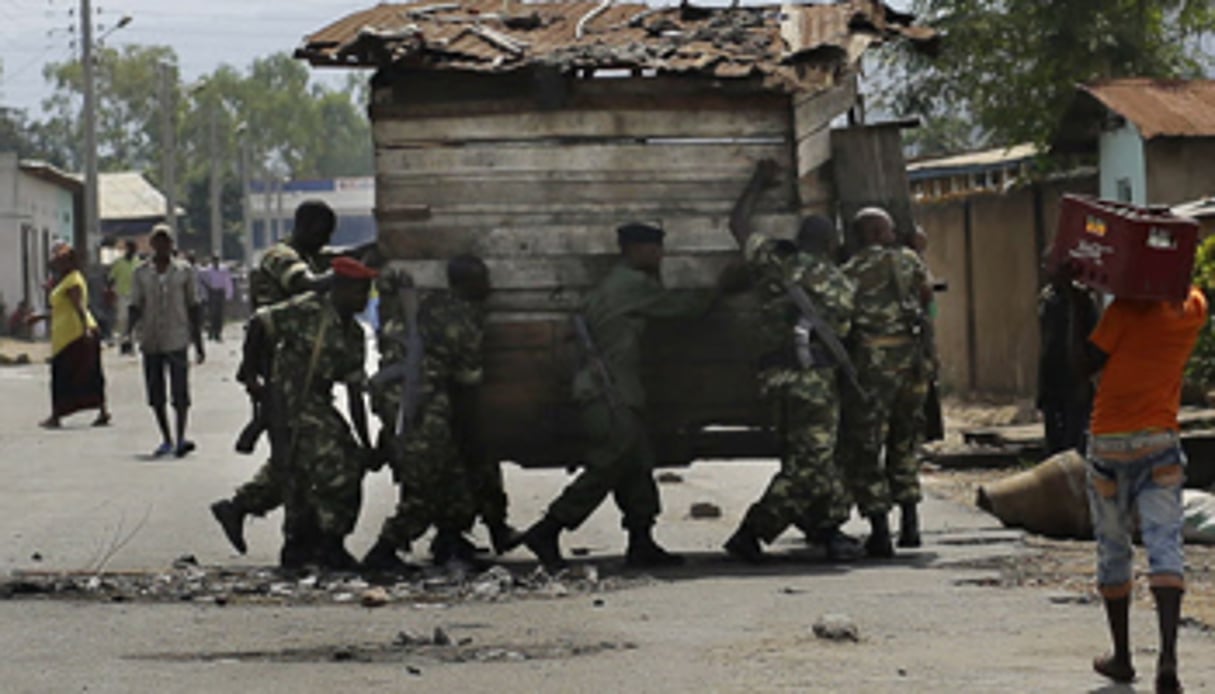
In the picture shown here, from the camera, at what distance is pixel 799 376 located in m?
11.5

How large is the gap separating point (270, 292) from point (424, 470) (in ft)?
3.81

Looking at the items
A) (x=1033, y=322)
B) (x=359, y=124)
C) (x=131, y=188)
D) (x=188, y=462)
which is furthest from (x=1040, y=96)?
(x=359, y=124)

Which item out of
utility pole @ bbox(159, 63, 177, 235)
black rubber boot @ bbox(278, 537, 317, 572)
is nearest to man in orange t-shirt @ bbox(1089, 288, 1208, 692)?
black rubber boot @ bbox(278, 537, 317, 572)

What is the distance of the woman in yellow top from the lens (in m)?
20.0

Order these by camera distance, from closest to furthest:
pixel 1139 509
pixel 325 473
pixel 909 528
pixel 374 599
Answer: pixel 1139 509
pixel 374 599
pixel 325 473
pixel 909 528

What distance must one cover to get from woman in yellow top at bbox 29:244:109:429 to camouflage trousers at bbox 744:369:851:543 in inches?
375

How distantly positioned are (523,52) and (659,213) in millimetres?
990

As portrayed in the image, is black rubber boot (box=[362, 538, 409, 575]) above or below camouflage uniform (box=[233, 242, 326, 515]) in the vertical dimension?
below

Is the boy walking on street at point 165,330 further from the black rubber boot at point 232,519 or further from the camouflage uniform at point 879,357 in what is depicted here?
the camouflage uniform at point 879,357

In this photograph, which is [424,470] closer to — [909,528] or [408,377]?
[408,377]

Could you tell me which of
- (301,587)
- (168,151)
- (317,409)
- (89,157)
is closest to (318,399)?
(317,409)

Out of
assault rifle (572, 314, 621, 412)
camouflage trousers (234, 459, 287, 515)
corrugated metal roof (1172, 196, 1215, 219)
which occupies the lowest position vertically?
camouflage trousers (234, 459, 287, 515)

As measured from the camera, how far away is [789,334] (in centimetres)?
1148

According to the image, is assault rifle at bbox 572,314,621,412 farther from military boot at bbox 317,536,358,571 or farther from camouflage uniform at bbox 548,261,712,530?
military boot at bbox 317,536,358,571
